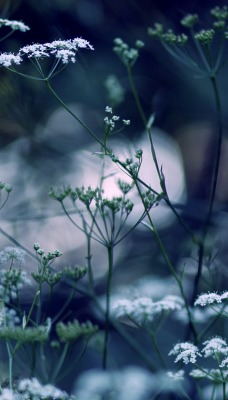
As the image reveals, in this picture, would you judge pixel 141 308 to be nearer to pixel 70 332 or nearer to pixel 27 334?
pixel 70 332

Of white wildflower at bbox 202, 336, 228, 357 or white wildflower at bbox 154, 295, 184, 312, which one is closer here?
white wildflower at bbox 202, 336, 228, 357

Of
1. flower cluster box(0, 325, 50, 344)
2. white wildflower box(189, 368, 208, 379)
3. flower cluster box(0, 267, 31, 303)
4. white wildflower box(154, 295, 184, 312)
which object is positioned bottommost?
white wildflower box(189, 368, 208, 379)

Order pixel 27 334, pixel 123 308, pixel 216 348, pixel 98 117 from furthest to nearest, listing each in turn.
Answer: pixel 98 117
pixel 123 308
pixel 216 348
pixel 27 334

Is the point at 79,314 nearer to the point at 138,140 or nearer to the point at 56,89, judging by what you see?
the point at 138,140

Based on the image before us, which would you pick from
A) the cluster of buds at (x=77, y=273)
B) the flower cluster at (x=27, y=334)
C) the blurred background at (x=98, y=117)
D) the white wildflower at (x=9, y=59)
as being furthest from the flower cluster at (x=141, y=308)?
the blurred background at (x=98, y=117)

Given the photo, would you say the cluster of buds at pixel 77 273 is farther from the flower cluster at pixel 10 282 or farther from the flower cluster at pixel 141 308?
the flower cluster at pixel 10 282

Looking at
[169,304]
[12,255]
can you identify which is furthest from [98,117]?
[12,255]

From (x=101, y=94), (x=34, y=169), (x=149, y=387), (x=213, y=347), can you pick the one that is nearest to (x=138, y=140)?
(x=101, y=94)

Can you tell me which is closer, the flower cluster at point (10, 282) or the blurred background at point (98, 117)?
the flower cluster at point (10, 282)

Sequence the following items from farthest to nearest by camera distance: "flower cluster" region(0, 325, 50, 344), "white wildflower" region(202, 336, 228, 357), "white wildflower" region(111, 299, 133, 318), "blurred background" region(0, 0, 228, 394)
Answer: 1. "blurred background" region(0, 0, 228, 394)
2. "white wildflower" region(111, 299, 133, 318)
3. "white wildflower" region(202, 336, 228, 357)
4. "flower cluster" region(0, 325, 50, 344)

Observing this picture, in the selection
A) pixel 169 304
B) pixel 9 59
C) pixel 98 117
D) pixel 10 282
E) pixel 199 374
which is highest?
pixel 98 117

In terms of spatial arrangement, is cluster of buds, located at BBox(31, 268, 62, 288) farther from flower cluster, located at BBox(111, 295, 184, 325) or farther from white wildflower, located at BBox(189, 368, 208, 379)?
white wildflower, located at BBox(189, 368, 208, 379)

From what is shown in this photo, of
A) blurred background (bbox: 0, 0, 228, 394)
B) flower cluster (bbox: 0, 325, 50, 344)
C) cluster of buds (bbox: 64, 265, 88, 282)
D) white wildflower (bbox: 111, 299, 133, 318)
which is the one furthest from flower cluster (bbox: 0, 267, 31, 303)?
blurred background (bbox: 0, 0, 228, 394)
